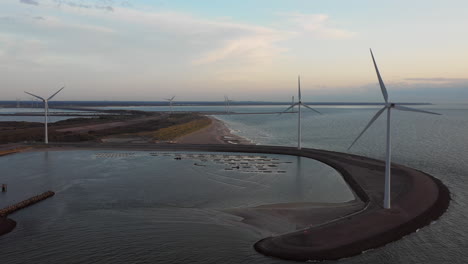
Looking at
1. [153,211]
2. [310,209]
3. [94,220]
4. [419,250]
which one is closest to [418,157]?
[310,209]

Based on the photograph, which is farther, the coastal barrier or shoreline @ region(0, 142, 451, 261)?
the coastal barrier

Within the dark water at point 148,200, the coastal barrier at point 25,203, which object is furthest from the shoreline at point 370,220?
the coastal barrier at point 25,203

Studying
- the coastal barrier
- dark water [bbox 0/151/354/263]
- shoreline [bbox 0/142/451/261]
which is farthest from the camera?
the coastal barrier

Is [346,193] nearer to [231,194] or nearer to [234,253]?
[231,194]

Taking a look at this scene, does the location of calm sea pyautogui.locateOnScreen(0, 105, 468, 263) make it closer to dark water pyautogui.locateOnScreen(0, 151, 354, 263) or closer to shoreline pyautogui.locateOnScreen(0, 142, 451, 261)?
dark water pyautogui.locateOnScreen(0, 151, 354, 263)

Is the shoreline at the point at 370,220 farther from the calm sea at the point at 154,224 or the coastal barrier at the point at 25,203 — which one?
the coastal barrier at the point at 25,203

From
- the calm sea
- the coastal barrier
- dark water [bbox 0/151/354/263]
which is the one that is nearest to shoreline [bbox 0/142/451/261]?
the calm sea

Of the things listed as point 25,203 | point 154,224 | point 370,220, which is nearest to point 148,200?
point 154,224
